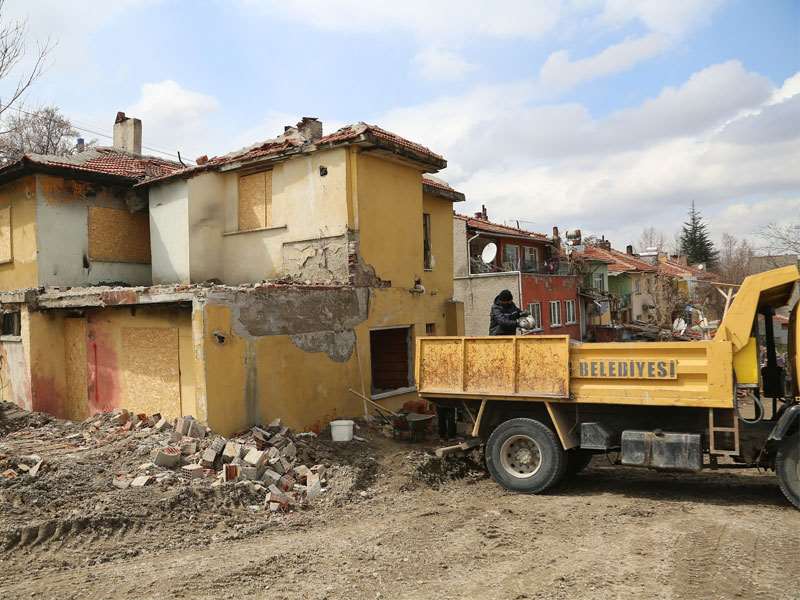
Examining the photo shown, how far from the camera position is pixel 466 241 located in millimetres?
27125

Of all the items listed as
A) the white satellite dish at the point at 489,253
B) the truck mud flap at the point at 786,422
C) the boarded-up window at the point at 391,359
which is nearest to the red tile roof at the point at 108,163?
the boarded-up window at the point at 391,359

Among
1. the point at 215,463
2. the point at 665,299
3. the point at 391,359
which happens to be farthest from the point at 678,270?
the point at 215,463

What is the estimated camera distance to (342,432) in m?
11.0

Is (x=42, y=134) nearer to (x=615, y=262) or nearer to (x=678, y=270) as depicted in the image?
(x=615, y=262)

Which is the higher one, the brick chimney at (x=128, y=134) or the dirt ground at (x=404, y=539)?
the brick chimney at (x=128, y=134)

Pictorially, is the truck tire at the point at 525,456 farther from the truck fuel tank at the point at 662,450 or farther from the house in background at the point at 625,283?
the house in background at the point at 625,283

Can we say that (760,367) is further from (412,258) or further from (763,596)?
(412,258)

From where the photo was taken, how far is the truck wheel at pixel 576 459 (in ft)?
28.1

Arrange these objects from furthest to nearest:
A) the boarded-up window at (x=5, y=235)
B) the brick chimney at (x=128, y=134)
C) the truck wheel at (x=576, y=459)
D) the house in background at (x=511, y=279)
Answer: the house in background at (x=511, y=279) < the brick chimney at (x=128, y=134) < the boarded-up window at (x=5, y=235) < the truck wheel at (x=576, y=459)

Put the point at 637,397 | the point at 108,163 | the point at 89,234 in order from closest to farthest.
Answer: the point at 637,397 < the point at 89,234 < the point at 108,163

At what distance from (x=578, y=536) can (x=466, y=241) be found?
21267mm

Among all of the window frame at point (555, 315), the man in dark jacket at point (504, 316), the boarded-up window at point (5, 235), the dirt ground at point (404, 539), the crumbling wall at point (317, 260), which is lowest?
the dirt ground at point (404, 539)

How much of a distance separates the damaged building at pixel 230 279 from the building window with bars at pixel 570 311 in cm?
1584

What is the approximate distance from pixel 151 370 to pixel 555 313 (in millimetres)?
21978
